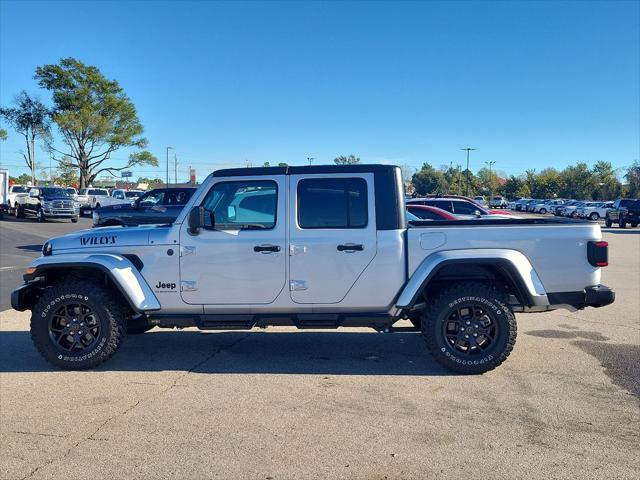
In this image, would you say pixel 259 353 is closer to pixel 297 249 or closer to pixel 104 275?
pixel 297 249

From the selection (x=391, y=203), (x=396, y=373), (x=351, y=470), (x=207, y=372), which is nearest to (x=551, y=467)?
(x=351, y=470)

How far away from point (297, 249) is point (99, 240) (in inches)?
78.6

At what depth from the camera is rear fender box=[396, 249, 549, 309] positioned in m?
5.39

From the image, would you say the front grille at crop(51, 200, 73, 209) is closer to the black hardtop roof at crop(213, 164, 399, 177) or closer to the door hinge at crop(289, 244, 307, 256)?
the black hardtop roof at crop(213, 164, 399, 177)

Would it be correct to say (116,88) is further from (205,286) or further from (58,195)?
(205,286)

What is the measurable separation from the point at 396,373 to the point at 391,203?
1.67m

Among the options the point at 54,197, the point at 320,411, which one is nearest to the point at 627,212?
the point at 54,197

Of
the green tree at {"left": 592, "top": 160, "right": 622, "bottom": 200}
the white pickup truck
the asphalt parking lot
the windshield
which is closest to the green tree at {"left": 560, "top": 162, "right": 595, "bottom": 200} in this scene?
the green tree at {"left": 592, "top": 160, "right": 622, "bottom": 200}

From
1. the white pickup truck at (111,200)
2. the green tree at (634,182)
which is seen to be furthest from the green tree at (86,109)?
the green tree at (634,182)

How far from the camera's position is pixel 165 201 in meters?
17.7

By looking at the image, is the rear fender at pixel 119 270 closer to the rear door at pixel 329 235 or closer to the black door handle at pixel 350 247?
the rear door at pixel 329 235

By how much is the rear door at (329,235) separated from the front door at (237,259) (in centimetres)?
15

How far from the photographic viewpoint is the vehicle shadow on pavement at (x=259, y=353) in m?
5.79

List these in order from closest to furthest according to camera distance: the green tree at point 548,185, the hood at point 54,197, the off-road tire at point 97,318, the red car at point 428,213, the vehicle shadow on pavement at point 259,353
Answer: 1. the off-road tire at point 97,318
2. the vehicle shadow on pavement at point 259,353
3. the red car at point 428,213
4. the hood at point 54,197
5. the green tree at point 548,185
